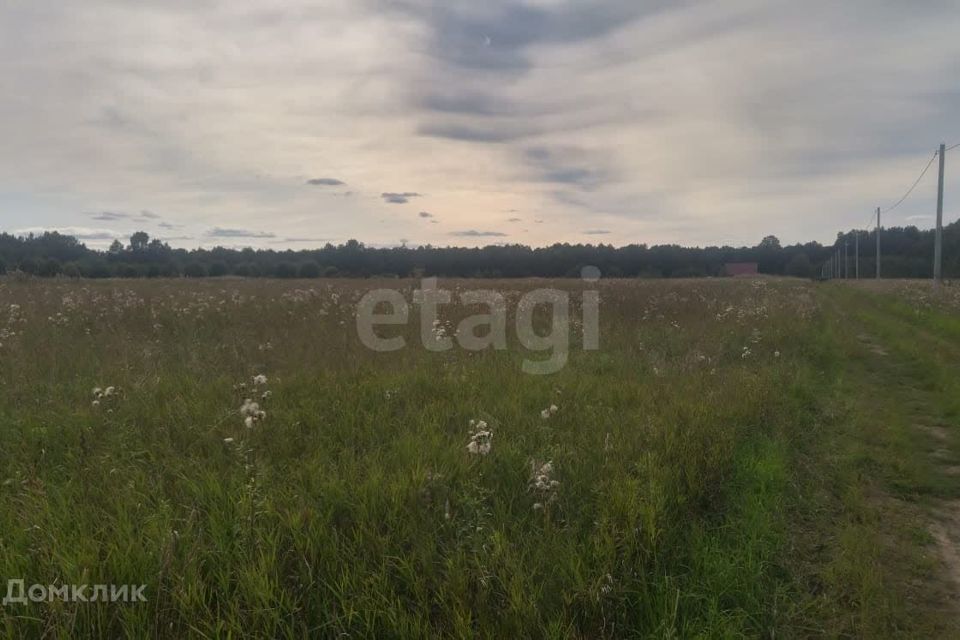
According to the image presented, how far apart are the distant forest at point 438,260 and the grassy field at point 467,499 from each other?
3269cm

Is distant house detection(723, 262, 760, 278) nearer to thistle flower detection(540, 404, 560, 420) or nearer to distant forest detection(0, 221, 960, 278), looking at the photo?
distant forest detection(0, 221, 960, 278)

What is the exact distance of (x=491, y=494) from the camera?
3406 mm

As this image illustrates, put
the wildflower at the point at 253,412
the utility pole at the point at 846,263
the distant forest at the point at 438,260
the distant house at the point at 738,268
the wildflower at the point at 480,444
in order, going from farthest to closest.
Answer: the distant house at the point at 738,268 → the utility pole at the point at 846,263 → the distant forest at the point at 438,260 → the wildflower at the point at 253,412 → the wildflower at the point at 480,444

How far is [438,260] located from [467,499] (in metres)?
63.7

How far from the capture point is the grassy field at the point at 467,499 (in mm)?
2447

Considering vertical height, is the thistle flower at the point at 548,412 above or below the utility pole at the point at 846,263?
below

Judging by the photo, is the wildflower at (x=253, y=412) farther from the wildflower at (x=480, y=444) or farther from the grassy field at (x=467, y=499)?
the wildflower at (x=480, y=444)

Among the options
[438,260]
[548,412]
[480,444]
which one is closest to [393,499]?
[480,444]

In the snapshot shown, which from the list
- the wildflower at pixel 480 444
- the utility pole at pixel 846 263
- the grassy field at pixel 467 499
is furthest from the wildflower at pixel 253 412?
the utility pole at pixel 846 263

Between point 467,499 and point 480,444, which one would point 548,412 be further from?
point 467,499

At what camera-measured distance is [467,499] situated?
3.16 m

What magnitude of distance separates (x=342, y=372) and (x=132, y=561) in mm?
3857

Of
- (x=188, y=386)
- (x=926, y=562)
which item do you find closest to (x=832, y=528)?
(x=926, y=562)

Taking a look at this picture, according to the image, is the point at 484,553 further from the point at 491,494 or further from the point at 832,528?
the point at 832,528
